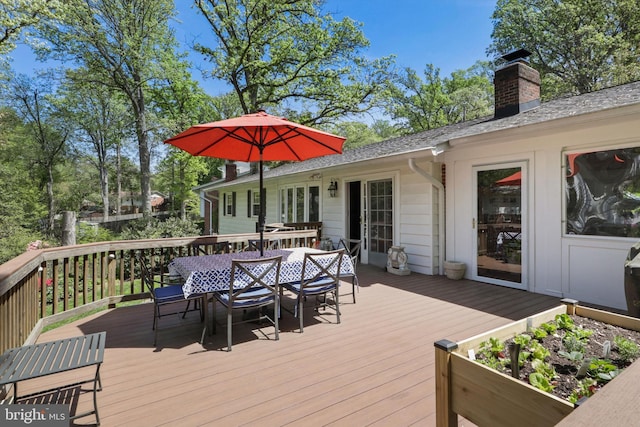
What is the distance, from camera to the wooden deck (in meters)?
2.12

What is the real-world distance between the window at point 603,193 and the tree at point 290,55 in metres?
12.5

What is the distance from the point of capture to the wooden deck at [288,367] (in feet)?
6.95

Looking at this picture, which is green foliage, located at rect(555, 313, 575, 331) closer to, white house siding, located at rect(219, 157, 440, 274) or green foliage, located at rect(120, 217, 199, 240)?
white house siding, located at rect(219, 157, 440, 274)

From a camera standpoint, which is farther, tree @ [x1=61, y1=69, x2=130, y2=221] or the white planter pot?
tree @ [x1=61, y1=69, x2=130, y2=221]

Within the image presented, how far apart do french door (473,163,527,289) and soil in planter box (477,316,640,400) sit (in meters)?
3.38

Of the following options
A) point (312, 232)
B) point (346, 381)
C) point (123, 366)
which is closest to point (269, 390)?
point (346, 381)

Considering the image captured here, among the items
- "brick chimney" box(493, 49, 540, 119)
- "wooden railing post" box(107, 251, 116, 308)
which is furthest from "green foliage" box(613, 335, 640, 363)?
"brick chimney" box(493, 49, 540, 119)

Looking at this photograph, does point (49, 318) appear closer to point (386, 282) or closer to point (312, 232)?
point (312, 232)

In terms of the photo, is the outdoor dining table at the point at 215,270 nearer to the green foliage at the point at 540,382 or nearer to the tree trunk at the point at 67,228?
the green foliage at the point at 540,382

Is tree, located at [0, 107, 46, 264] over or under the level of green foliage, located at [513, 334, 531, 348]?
over

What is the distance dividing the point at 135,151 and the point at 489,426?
3426 centimetres

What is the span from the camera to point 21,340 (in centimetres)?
295

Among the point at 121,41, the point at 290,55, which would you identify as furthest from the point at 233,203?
the point at 121,41

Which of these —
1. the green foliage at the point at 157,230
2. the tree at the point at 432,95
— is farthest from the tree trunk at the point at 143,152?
the tree at the point at 432,95
